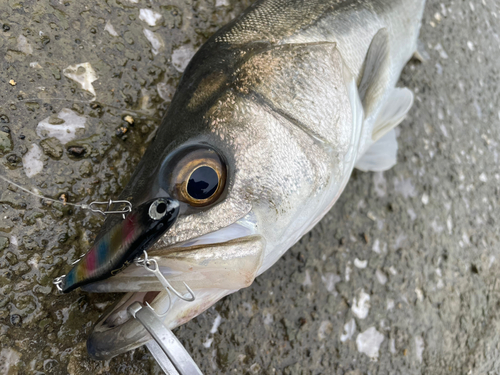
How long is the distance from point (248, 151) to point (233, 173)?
8 cm

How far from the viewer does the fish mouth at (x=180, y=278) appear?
88 centimetres

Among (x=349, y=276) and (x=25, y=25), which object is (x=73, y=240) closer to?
(x=25, y=25)

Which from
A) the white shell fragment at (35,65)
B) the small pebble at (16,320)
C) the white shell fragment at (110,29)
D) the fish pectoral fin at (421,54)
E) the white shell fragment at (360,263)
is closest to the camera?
the small pebble at (16,320)

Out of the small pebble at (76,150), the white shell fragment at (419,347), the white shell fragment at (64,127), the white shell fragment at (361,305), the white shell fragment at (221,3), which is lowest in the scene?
the white shell fragment at (419,347)

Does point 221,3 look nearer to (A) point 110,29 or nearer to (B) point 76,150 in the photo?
(A) point 110,29

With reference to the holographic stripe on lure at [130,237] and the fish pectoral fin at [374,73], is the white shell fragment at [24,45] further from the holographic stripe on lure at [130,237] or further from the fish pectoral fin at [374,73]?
the fish pectoral fin at [374,73]

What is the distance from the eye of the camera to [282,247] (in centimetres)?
109

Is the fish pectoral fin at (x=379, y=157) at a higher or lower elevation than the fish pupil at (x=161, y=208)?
lower

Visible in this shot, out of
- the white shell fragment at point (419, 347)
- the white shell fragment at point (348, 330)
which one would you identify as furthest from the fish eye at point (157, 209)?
the white shell fragment at point (419, 347)

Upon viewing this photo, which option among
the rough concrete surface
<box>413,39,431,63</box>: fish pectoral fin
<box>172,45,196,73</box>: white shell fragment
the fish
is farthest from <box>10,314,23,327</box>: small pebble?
<box>413,39,431,63</box>: fish pectoral fin

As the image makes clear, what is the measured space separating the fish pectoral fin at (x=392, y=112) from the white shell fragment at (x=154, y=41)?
109cm

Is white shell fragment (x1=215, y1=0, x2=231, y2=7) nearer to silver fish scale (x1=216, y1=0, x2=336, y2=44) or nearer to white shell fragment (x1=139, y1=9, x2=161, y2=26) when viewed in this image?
white shell fragment (x1=139, y1=9, x2=161, y2=26)

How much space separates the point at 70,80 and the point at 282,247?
1109 mm

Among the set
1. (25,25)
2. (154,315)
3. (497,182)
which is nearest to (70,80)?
(25,25)
